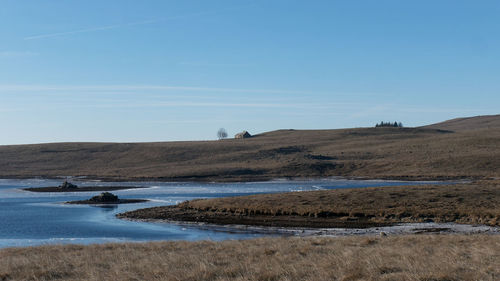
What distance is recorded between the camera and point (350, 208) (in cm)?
4025

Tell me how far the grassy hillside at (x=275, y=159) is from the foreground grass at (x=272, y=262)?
2886 inches

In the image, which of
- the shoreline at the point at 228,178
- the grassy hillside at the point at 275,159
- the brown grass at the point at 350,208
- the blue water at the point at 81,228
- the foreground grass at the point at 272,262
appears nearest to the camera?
the foreground grass at the point at 272,262

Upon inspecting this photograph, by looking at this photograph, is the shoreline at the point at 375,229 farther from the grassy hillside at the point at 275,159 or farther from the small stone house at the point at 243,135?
the small stone house at the point at 243,135

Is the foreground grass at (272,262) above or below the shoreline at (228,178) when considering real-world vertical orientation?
above

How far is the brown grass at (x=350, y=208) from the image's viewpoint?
35531 mm

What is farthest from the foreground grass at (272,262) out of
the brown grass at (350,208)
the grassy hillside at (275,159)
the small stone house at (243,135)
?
the small stone house at (243,135)

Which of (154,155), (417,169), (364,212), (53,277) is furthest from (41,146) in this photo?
(53,277)

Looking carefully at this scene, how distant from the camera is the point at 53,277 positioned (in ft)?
44.2

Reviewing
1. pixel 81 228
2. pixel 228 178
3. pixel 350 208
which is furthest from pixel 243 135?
pixel 81 228

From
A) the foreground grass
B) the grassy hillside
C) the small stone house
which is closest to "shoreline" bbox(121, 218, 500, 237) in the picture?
the foreground grass

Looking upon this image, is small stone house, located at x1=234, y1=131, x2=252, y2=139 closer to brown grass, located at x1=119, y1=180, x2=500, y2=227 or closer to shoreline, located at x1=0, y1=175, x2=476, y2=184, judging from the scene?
shoreline, located at x1=0, y1=175, x2=476, y2=184

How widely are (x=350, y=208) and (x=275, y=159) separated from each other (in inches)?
3101

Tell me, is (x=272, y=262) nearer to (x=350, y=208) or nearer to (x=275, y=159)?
(x=350, y=208)

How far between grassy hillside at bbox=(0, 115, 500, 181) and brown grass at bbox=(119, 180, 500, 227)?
148 feet
